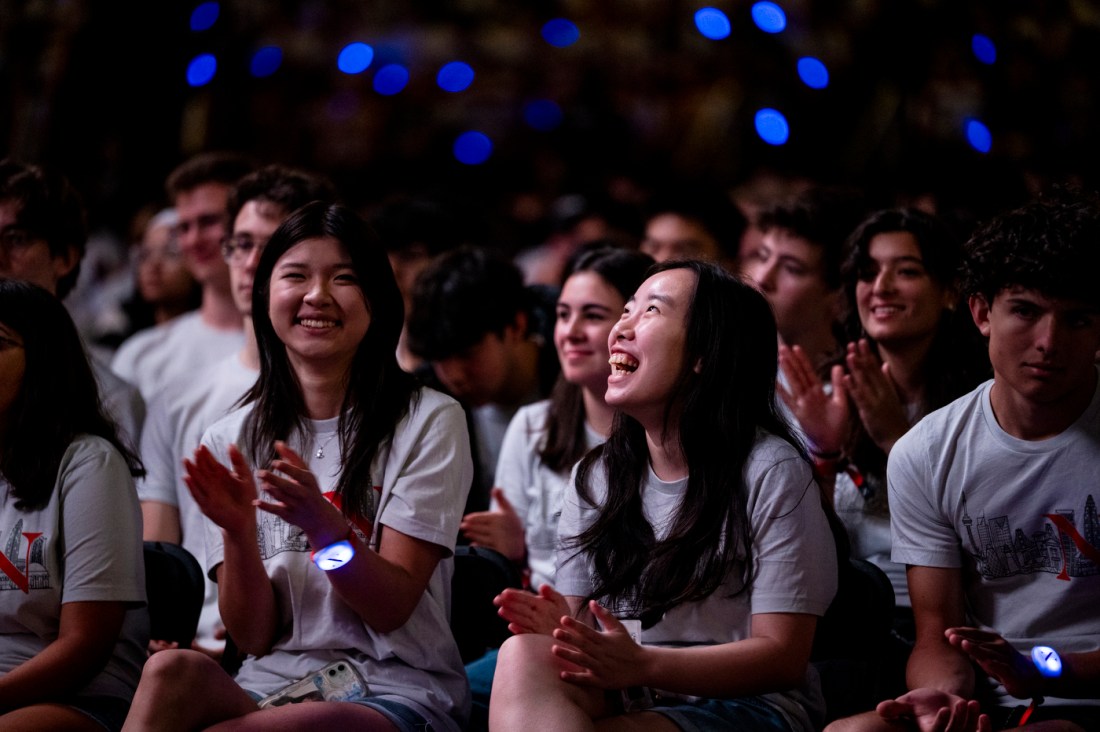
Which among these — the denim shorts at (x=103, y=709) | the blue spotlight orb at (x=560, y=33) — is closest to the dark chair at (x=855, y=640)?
the denim shorts at (x=103, y=709)

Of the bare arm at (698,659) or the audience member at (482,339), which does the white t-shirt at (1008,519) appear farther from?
the audience member at (482,339)

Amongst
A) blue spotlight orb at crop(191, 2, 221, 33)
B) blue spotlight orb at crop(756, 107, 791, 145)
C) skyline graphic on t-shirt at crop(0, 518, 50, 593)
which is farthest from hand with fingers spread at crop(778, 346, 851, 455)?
blue spotlight orb at crop(191, 2, 221, 33)

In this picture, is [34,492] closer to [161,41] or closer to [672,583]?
[672,583]

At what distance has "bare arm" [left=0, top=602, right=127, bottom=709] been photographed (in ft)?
Answer: 7.09

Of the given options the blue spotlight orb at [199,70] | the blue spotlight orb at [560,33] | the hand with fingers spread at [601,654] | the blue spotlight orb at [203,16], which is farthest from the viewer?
the blue spotlight orb at [560,33]

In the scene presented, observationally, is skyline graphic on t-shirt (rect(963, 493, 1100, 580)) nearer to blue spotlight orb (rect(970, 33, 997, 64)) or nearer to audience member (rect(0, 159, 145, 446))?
audience member (rect(0, 159, 145, 446))

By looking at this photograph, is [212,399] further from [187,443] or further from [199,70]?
[199,70]

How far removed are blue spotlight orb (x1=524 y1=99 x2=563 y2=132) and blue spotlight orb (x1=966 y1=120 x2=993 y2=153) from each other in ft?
11.5

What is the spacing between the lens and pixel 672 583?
2.07m

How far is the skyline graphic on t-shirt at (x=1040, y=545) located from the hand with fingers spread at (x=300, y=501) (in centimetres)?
108

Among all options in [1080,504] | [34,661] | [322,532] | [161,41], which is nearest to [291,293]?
[322,532]

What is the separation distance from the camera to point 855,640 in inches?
89.2

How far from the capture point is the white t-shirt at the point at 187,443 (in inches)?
118

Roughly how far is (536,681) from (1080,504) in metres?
0.95
